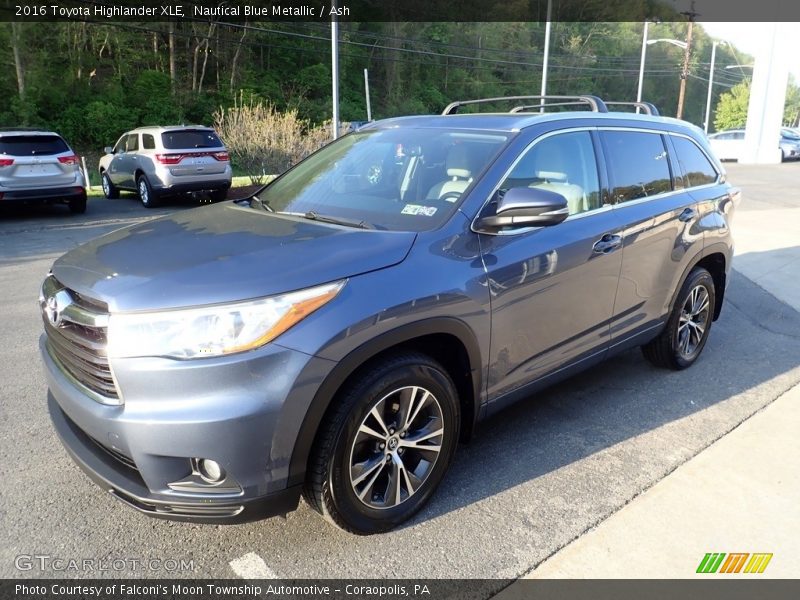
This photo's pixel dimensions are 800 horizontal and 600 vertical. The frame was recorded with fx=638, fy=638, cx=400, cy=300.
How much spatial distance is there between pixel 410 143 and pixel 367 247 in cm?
119

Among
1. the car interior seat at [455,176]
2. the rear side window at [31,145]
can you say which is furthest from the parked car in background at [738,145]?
the car interior seat at [455,176]

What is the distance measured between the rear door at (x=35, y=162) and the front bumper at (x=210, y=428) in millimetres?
11209

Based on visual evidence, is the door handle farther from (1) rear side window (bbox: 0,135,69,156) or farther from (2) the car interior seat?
(1) rear side window (bbox: 0,135,69,156)

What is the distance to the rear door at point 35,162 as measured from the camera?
1155 cm

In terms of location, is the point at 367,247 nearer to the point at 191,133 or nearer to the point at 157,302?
the point at 157,302

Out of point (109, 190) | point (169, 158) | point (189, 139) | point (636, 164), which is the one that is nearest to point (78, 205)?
point (169, 158)

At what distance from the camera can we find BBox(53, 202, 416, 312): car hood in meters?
2.32

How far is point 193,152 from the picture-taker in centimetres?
1389

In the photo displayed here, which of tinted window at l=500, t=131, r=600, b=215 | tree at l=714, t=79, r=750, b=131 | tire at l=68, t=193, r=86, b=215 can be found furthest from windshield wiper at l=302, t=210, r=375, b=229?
tree at l=714, t=79, r=750, b=131

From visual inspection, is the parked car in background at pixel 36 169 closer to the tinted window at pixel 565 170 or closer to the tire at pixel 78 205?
the tire at pixel 78 205

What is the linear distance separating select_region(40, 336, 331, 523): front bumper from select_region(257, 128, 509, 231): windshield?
39.9 inches

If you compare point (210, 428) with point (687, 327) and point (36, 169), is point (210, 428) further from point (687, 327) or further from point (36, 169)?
point (36, 169)

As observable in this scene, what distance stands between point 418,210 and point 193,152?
12.1 m

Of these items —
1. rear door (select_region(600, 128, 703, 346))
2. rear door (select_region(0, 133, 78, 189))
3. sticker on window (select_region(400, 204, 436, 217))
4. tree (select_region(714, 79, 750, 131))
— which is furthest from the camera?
tree (select_region(714, 79, 750, 131))
